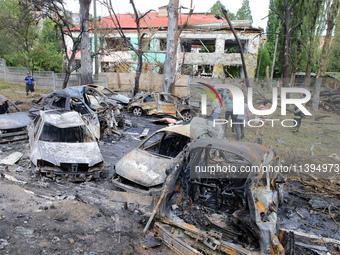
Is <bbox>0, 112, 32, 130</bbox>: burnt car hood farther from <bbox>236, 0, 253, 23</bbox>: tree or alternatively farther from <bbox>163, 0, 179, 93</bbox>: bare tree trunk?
<bbox>236, 0, 253, 23</bbox>: tree

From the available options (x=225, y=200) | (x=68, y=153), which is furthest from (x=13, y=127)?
(x=225, y=200)

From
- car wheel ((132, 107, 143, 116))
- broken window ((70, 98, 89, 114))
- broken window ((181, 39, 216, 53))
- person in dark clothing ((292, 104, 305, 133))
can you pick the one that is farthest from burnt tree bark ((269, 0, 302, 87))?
broken window ((70, 98, 89, 114))

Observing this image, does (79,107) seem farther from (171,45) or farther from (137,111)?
(171,45)

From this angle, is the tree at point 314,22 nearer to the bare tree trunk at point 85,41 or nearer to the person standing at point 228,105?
the person standing at point 228,105

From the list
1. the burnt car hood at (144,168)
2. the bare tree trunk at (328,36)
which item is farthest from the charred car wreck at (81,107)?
the bare tree trunk at (328,36)

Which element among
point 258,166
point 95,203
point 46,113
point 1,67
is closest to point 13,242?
point 95,203

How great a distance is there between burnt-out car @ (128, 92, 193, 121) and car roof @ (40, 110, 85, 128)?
20.1ft

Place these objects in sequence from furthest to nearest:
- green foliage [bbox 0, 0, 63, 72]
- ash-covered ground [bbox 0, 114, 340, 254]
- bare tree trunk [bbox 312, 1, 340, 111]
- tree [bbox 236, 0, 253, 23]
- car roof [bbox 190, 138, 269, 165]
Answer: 1. tree [bbox 236, 0, 253, 23]
2. green foliage [bbox 0, 0, 63, 72]
3. bare tree trunk [bbox 312, 1, 340, 111]
4. car roof [bbox 190, 138, 269, 165]
5. ash-covered ground [bbox 0, 114, 340, 254]

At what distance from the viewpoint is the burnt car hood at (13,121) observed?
26.6ft

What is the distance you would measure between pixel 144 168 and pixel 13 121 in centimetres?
565

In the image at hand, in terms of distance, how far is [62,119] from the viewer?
7.16 metres

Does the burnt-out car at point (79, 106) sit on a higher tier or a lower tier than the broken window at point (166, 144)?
higher

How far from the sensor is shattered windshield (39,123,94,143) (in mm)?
6828

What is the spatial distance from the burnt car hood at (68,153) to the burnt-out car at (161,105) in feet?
23.4
